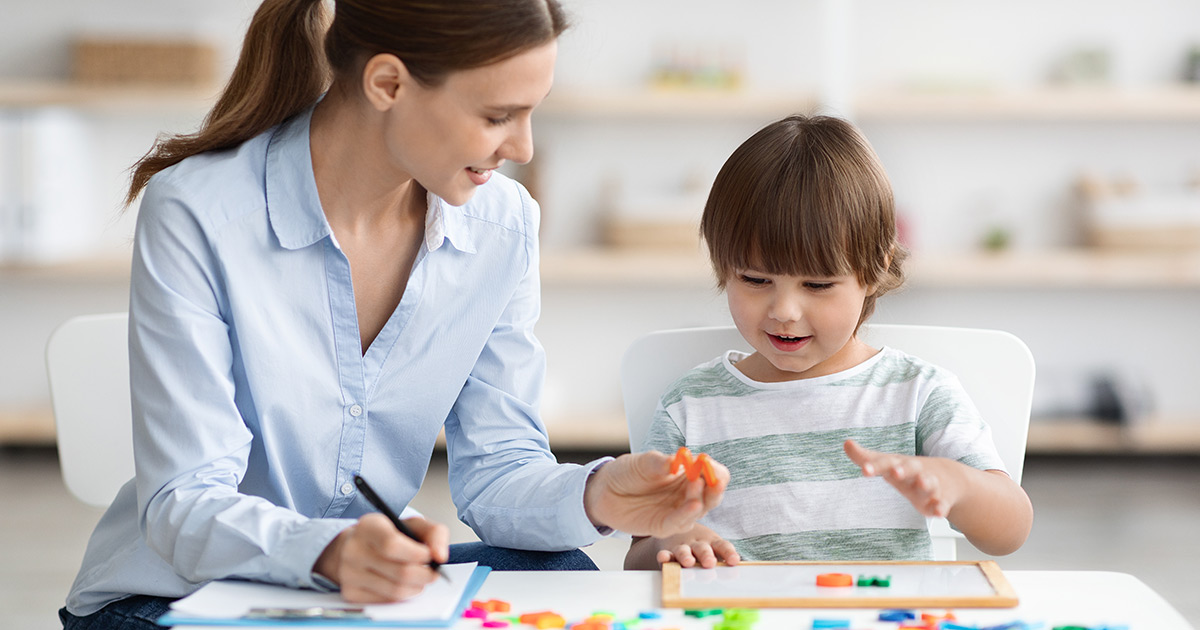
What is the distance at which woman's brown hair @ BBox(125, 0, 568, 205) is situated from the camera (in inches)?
42.8

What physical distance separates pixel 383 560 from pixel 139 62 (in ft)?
9.87

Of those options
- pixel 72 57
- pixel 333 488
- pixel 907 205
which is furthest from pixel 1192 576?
pixel 72 57

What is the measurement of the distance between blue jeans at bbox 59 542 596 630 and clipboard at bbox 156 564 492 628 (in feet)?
0.75

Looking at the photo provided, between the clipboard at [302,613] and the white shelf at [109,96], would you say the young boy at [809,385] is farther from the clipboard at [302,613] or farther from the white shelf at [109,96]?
the white shelf at [109,96]

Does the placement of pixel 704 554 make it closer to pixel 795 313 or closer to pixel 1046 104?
pixel 795 313

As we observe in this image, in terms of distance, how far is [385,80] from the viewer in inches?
44.4

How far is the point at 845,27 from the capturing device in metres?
3.55

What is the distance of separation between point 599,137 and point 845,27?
32.5 inches

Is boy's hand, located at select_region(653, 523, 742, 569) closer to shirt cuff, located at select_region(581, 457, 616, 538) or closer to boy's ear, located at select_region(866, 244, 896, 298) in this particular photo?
shirt cuff, located at select_region(581, 457, 616, 538)

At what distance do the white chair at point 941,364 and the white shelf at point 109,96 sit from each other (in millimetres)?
2449

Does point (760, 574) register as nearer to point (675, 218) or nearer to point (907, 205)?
point (675, 218)

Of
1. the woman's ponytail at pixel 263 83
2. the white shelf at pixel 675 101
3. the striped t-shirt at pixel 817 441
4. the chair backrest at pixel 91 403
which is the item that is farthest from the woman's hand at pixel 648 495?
the white shelf at pixel 675 101

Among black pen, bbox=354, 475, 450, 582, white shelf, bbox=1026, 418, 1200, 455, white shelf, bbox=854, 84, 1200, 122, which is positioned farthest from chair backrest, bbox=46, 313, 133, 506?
white shelf, bbox=1026, 418, 1200, 455

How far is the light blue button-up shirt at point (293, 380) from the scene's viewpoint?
1056 mm
